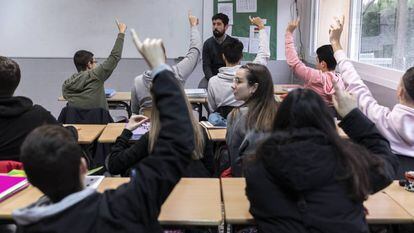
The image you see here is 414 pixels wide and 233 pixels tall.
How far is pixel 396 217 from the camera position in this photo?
1.79 m

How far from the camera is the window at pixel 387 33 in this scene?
3.67 m

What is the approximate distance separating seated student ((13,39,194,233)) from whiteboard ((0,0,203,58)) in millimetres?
5290

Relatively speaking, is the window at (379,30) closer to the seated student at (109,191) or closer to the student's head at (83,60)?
the student's head at (83,60)

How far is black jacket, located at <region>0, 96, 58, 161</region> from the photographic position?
236 cm

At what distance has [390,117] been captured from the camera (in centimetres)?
236

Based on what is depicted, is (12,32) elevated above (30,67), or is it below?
above

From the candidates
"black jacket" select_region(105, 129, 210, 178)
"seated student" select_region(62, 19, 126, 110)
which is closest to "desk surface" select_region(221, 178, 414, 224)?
"black jacket" select_region(105, 129, 210, 178)

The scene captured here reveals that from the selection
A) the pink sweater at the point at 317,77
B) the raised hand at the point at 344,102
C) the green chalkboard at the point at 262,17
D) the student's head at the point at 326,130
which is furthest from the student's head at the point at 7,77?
the green chalkboard at the point at 262,17

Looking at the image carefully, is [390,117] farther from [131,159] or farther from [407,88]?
[131,159]

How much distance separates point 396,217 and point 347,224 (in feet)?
1.30

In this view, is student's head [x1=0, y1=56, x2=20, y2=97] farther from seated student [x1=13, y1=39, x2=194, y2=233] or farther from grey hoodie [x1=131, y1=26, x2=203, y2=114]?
grey hoodie [x1=131, y1=26, x2=203, y2=114]

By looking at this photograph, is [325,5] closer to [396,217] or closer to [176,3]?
[176,3]

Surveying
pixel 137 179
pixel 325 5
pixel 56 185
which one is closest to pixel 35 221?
pixel 56 185

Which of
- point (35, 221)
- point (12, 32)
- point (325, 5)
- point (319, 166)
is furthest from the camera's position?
point (12, 32)
